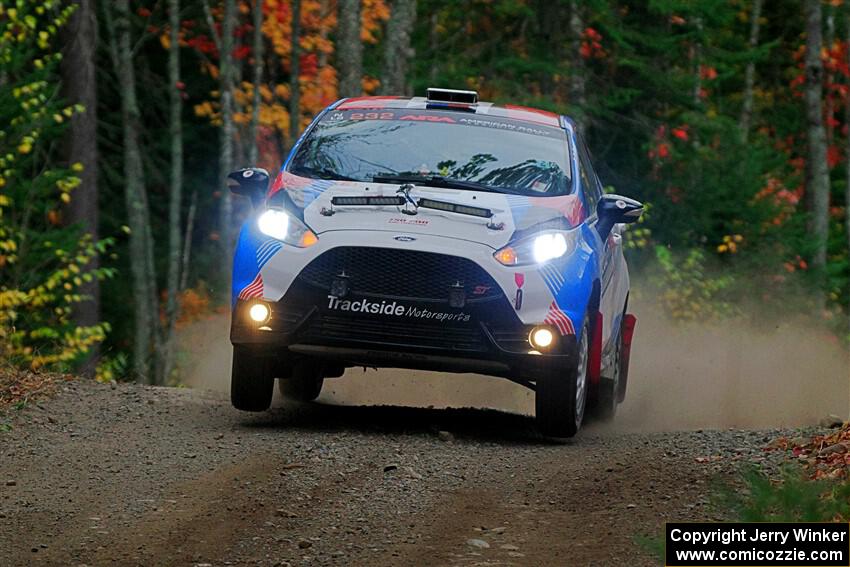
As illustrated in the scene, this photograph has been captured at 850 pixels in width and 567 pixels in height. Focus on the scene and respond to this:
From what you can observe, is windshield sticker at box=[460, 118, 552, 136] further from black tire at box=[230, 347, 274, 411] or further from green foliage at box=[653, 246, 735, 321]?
green foliage at box=[653, 246, 735, 321]

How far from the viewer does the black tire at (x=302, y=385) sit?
12.2 metres

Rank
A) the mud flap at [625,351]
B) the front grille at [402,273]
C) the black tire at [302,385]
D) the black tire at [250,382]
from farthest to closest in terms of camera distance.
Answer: the mud flap at [625,351] < the black tire at [302,385] < the black tire at [250,382] < the front grille at [402,273]

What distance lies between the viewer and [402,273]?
380 inches

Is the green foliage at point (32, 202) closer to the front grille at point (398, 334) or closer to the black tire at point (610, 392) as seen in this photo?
the black tire at point (610, 392)

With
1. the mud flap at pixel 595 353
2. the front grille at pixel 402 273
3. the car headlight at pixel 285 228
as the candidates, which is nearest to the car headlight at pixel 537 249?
the front grille at pixel 402 273

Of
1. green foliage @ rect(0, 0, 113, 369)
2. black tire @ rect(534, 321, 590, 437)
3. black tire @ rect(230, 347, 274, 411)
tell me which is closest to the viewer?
black tire @ rect(534, 321, 590, 437)

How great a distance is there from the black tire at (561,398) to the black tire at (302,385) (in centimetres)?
244

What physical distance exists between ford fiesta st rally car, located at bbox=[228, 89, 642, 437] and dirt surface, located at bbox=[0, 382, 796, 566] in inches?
20.2

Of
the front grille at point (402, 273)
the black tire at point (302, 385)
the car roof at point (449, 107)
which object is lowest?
the black tire at point (302, 385)

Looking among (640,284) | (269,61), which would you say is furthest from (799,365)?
(269,61)

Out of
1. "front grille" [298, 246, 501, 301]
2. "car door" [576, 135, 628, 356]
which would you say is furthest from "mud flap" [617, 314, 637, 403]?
"front grille" [298, 246, 501, 301]

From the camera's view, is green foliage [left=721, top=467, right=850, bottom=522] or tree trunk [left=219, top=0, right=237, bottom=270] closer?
green foliage [left=721, top=467, right=850, bottom=522]

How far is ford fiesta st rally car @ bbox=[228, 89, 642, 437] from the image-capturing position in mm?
9648

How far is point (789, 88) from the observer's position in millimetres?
48469
